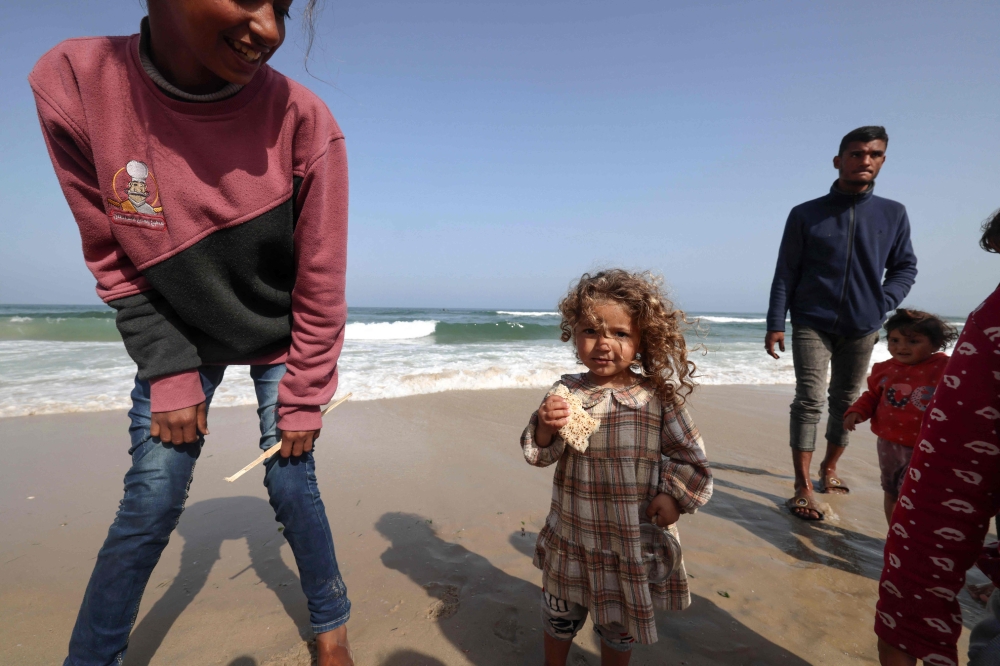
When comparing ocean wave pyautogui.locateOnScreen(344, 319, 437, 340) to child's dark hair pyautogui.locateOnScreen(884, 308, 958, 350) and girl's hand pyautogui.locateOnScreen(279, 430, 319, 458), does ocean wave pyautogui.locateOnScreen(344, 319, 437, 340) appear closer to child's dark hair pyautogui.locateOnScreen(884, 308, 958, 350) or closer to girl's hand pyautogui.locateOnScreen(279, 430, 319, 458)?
child's dark hair pyautogui.locateOnScreen(884, 308, 958, 350)

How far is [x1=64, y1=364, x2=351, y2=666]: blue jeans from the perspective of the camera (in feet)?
4.83

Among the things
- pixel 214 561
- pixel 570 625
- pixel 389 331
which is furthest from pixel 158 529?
pixel 389 331

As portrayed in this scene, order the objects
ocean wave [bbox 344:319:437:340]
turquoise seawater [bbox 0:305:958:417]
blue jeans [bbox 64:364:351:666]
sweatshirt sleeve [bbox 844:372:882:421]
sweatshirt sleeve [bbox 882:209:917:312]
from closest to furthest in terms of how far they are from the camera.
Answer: blue jeans [bbox 64:364:351:666], sweatshirt sleeve [bbox 844:372:882:421], sweatshirt sleeve [bbox 882:209:917:312], turquoise seawater [bbox 0:305:958:417], ocean wave [bbox 344:319:437:340]

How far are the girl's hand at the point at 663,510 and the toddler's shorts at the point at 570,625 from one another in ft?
1.33

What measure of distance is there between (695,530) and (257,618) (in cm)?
241

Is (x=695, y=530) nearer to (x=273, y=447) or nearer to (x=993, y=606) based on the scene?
(x=993, y=606)

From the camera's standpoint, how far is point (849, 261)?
332 cm

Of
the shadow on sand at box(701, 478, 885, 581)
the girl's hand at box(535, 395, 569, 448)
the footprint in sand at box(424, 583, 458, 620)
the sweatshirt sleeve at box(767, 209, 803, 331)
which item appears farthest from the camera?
the sweatshirt sleeve at box(767, 209, 803, 331)

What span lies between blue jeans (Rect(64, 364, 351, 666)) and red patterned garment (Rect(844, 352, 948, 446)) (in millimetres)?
3032

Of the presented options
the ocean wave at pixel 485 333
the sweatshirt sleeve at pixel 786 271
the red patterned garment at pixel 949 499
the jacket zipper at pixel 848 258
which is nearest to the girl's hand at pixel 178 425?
the red patterned garment at pixel 949 499

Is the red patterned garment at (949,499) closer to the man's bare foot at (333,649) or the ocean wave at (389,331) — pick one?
the man's bare foot at (333,649)

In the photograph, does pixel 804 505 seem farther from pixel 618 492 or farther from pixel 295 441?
pixel 295 441

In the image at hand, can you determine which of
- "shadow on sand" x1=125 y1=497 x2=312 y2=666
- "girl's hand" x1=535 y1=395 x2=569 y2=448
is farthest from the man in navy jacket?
"shadow on sand" x1=125 y1=497 x2=312 y2=666

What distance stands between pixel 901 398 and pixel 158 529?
3.65m
